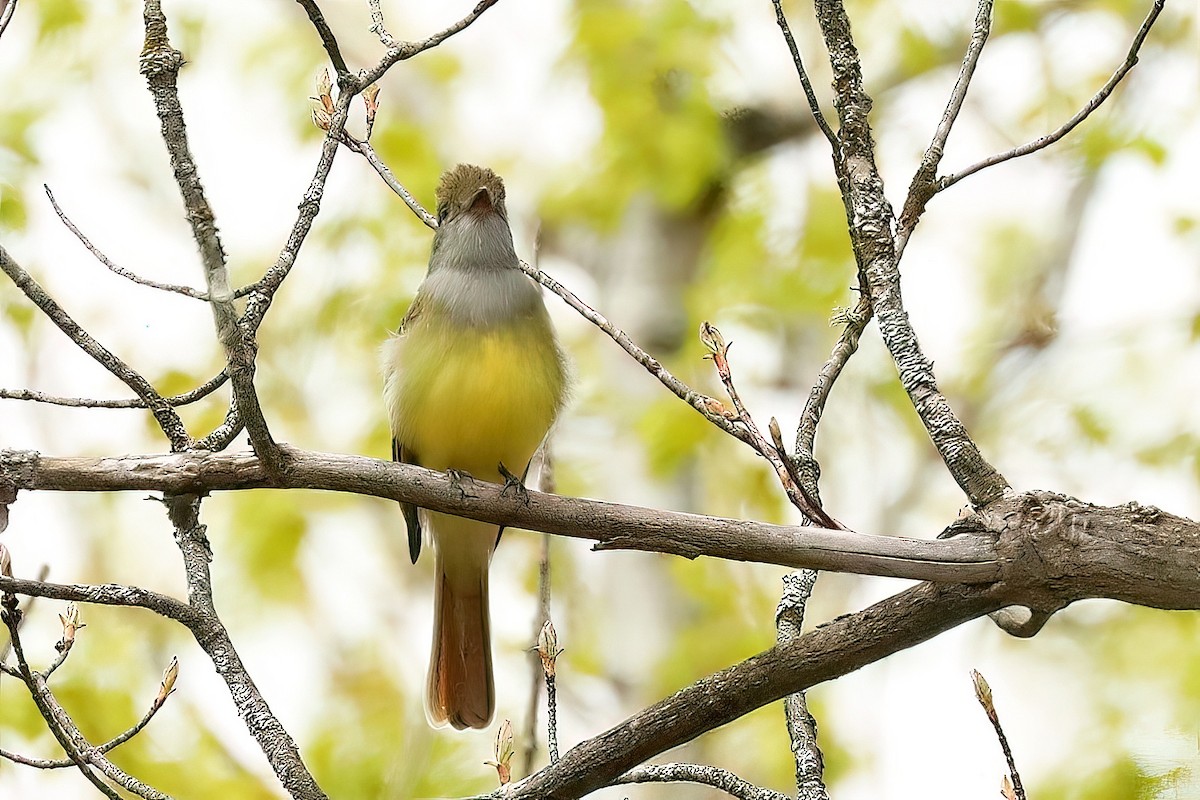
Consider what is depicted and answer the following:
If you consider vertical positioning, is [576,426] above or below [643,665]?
above

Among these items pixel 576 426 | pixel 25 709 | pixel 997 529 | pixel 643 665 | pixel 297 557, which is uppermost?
pixel 576 426

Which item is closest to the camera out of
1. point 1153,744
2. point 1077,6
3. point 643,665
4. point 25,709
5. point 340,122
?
point 340,122

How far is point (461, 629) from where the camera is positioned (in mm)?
4352

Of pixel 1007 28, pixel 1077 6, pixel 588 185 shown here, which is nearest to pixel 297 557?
pixel 588 185

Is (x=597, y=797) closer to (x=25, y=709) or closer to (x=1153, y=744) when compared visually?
(x=25, y=709)

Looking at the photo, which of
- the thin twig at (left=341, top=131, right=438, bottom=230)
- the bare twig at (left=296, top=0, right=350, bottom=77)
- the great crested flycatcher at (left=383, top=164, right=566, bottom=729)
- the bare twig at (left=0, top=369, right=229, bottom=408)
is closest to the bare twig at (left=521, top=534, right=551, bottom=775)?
the great crested flycatcher at (left=383, top=164, right=566, bottom=729)

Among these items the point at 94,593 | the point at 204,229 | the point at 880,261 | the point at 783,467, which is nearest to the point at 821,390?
the point at 880,261

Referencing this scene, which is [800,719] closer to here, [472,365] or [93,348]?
[472,365]

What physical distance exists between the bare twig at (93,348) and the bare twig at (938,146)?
4.91 feet

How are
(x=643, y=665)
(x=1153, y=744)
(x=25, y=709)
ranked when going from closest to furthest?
(x=1153, y=744)
(x=25, y=709)
(x=643, y=665)

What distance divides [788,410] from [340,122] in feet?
14.5

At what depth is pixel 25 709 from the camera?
15.8 ft

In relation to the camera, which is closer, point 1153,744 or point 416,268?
point 1153,744

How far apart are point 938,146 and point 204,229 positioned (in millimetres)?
1474
